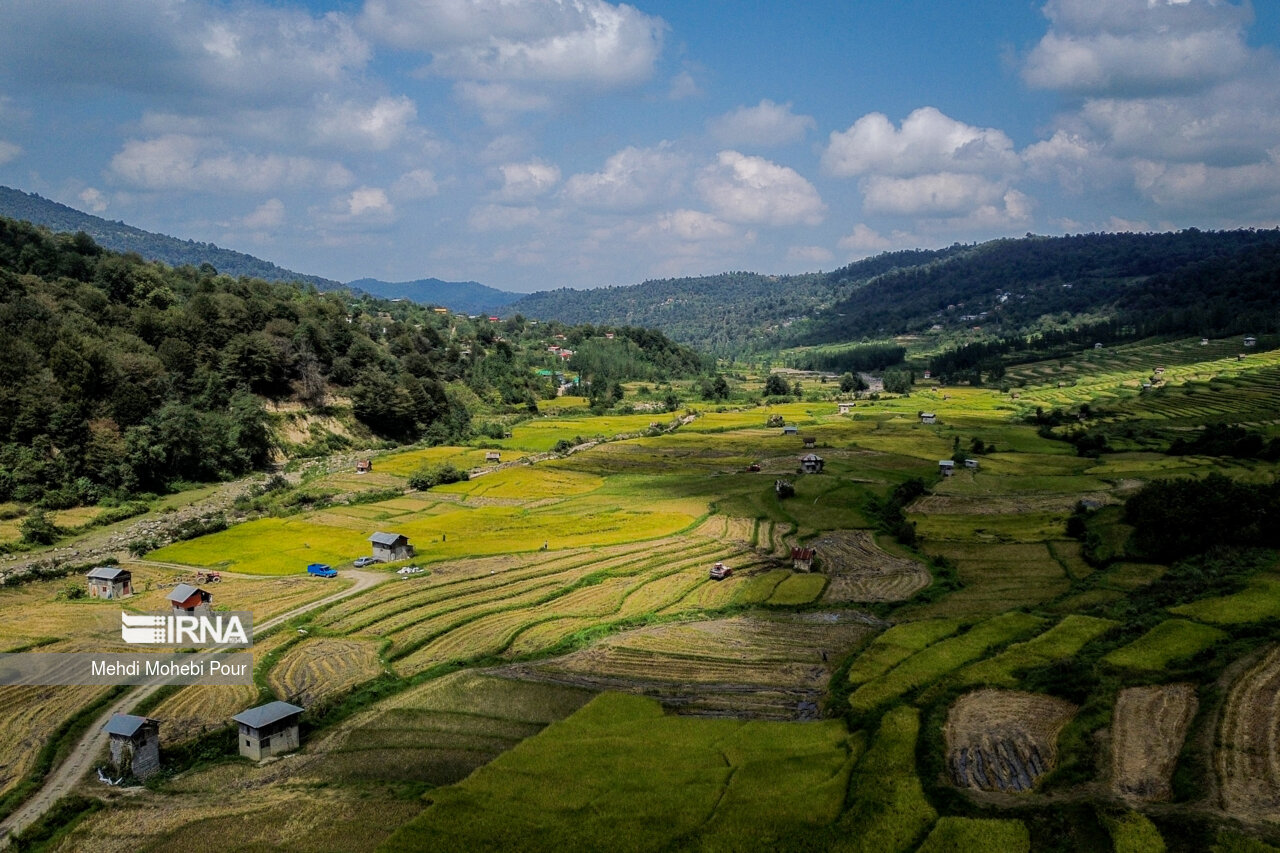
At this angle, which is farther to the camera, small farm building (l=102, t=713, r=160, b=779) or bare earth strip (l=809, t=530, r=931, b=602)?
bare earth strip (l=809, t=530, r=931, b=602)

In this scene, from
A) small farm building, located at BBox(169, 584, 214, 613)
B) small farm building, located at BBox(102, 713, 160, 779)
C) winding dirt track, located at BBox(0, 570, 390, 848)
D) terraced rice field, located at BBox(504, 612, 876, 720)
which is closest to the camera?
winding dirt track, located at BBox(0, 570, 390, 848)

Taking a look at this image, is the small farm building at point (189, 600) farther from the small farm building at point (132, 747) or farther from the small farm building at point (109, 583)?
the small farm building at point (132, 747)

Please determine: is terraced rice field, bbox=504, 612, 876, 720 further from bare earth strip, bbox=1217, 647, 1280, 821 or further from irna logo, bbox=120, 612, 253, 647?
irna logo, bbox=120, 612, 253, 647

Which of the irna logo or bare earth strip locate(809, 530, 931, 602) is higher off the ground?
the irna logo

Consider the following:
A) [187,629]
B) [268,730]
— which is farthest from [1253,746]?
[187,629]

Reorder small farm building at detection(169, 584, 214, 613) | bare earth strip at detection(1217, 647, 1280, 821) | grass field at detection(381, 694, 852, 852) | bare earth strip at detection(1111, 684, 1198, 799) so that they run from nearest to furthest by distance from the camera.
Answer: bare earth strip at detection(1217, 647, 1280, 821)
grass field at detection(381, 694, 852, 852)
bare earth strip at detection(1111, 684, 1198, 799)
small farm building at detection(169, 584, 214, 613)

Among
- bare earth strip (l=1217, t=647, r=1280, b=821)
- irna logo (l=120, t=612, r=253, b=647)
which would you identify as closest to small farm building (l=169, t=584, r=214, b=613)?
irna logo (l=120, t=612, r=253, b=647)
